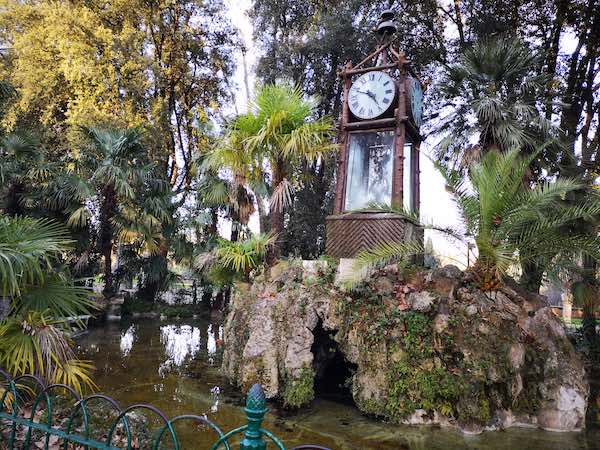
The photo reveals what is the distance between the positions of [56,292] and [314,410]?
4252mm

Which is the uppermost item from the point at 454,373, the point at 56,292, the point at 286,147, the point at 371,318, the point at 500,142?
the point at 500,142

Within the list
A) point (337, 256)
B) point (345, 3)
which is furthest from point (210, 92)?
point (337, 256)

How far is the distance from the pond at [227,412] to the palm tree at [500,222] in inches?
92.7

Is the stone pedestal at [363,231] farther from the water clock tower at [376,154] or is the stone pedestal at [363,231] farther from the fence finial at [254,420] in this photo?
the fence finial at [254,420]

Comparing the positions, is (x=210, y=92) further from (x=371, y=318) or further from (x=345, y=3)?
(x=371, y=318)

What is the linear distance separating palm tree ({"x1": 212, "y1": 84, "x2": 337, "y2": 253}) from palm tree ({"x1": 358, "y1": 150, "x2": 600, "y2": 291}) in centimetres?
241

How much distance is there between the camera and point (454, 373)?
6.09 meters

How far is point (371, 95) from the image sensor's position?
8305 millimetres

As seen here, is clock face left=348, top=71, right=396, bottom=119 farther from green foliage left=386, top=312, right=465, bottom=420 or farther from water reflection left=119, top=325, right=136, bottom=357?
water reflection left=119, top=325, right=136, bottom=357

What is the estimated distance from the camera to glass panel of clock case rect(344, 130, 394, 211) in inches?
326

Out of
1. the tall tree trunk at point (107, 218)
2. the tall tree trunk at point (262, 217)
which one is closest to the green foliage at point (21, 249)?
the tall tree trunk at point (107, 218)

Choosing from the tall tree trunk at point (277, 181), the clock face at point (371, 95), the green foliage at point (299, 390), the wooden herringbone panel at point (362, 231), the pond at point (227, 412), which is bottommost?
the pond at point (227, 412)

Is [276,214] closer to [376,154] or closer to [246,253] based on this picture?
[246,253]

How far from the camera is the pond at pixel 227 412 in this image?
5.38 meters
